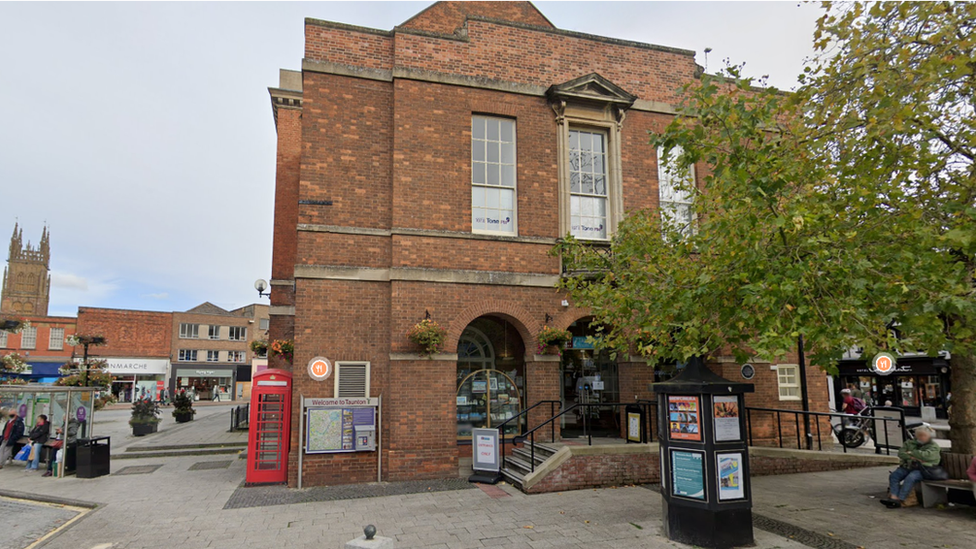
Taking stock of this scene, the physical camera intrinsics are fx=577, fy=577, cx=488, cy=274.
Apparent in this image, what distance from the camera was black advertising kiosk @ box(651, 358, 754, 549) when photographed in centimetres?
705

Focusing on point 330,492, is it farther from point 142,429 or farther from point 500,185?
point 142,429

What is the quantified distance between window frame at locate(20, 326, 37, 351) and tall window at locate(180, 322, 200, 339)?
37.1ft

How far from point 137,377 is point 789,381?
5194 cm

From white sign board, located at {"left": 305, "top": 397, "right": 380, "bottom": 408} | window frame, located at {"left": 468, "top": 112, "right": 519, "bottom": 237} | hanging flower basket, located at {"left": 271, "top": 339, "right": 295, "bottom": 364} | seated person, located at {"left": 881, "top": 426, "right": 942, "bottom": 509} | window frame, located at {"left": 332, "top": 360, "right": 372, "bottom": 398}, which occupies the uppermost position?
window frame, located at {"left": 468, "top": 112, "right": 519, "bottom": 237}

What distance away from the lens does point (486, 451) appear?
440 inches

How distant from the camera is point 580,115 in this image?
522 inches

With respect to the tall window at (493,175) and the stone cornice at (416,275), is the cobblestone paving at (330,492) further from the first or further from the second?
the tall window at (493,175)

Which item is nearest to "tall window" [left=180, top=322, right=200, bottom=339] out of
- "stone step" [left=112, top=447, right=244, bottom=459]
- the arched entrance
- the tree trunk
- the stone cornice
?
"stone step" [left=112, top=447, right=244, bottom=459]

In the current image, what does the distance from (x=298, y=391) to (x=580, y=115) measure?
853 cm

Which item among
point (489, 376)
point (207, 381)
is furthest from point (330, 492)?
point (207, 381)

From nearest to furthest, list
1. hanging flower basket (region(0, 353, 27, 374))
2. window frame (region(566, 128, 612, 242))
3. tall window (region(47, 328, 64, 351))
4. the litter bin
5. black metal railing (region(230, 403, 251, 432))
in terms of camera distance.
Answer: the litter bin → window frame (region(566, 128, 612, 242)) → hanging flower basket (region(0, 353, 27, 374)) → black metal railing (region(230, 403, 251, 432)) → tall window (region(47, 328, 64, 351))

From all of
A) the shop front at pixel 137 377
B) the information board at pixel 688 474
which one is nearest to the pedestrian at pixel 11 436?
the information board at pixel 688 474

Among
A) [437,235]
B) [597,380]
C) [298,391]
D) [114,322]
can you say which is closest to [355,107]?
[437,235]

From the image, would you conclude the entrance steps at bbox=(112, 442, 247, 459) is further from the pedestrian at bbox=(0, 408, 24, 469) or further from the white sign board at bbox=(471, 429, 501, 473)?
the white sign board at bbox=(471, 429, 501, 473)
